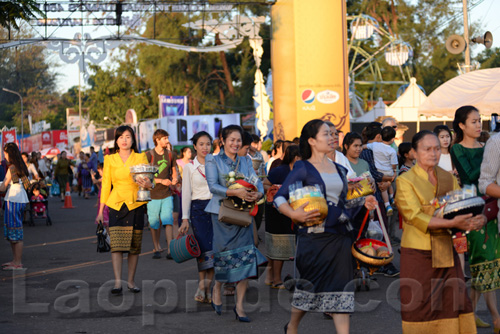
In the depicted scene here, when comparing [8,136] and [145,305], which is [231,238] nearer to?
[145,305]

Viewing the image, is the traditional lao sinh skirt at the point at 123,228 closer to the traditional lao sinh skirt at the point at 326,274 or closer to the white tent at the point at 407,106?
the traditional lao sinh skirt at the point at 326,274

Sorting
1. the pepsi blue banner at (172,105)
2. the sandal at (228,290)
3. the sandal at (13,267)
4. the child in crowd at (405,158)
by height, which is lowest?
the sandal at (13,267)

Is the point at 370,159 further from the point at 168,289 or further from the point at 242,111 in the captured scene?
the point at 242,111

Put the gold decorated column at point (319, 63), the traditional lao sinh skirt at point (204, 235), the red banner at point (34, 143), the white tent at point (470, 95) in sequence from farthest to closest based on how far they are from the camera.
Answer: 1. the red banner at point (34, 143)
2. the gold decorated column at point (319, 63)
3. the white tent at point (470, 95)
4. the traditional lao sinh skirt at point (204, 235)

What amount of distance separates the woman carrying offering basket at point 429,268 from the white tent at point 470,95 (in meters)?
9.30

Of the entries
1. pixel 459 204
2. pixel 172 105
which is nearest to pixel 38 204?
pixel 459 204

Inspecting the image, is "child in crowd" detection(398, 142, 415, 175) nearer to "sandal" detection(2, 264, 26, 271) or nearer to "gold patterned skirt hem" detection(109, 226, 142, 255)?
"gold patterned skirt hem" detection(109, 226, 142, 255)

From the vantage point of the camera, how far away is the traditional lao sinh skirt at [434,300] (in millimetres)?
5441

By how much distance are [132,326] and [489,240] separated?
349 cm

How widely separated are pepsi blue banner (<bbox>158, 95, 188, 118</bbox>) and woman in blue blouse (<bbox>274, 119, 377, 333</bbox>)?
37.0 m

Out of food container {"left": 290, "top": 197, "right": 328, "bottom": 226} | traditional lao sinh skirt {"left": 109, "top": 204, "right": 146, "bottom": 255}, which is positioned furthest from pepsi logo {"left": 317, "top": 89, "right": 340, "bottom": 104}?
food container {"left": 290, "top": 197, "right": 328, "bottom": 226}

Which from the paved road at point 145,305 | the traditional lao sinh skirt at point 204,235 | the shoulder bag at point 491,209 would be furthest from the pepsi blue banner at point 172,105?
the shoulder bag at point 491,209

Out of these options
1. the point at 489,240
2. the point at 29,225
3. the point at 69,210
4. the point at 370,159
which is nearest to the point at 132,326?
the point at 489,240

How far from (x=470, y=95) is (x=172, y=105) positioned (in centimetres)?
2934
